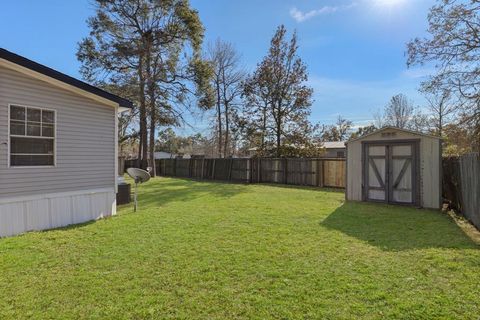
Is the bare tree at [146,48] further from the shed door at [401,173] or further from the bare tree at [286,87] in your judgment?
the shed door at [401,173]

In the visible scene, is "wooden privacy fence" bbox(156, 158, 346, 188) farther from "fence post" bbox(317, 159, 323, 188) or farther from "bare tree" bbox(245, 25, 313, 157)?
"bare tree" bbox(245, 25, 313, 157)

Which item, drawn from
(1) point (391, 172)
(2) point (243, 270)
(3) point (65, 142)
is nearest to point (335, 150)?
(1) point (391, 172)

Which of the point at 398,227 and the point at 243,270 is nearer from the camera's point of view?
the point at 243,270

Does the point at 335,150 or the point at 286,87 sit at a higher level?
the point at 286,87

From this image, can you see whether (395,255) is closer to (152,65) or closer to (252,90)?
(252,90)

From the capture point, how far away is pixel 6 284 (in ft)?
11.3

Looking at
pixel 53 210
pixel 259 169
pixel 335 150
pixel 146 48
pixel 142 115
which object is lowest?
pixel 53 210

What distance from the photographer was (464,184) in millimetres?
7086

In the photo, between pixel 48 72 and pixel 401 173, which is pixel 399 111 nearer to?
pixel 401 173

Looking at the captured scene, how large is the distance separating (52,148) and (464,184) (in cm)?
931

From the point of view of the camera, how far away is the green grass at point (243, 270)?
9.45ft

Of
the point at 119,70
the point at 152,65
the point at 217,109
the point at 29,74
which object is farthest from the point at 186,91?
the point at 29,74

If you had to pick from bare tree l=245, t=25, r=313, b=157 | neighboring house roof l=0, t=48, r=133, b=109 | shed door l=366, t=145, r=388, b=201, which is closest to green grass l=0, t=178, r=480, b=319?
shed door l=366, t=145, r=388, b=201

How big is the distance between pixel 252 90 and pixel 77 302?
1841 centimetres
